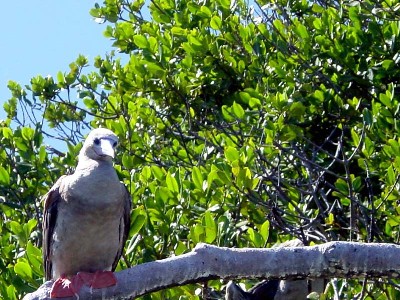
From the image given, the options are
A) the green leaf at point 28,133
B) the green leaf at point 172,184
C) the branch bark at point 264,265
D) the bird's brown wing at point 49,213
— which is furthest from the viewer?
the green leaf at point 28,133

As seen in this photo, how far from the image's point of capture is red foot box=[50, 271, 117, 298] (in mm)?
3877

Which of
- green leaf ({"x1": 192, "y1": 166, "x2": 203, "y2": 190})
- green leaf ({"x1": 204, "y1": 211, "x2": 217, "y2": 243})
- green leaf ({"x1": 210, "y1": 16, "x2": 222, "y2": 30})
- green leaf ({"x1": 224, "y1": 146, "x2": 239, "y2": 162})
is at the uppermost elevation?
green leaf ({"x1": 210, "y1": 16, "x2": 222, "y2": 30})

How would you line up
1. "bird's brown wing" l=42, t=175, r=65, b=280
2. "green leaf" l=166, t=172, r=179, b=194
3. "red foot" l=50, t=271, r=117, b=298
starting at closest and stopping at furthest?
"red foot" l=50, t=271, r=117, b=298, "bird's brown wing" l=42, t=175, r=65, b=280, "green leaf" l=166, t=172, r=179, b=194

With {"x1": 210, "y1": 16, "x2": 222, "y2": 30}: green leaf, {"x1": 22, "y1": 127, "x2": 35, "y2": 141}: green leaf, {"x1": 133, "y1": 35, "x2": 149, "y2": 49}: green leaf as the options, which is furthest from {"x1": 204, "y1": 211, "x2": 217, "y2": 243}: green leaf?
{"x1": 210, "y1": 16, "x2": 222, "y2": 30}: green leaf

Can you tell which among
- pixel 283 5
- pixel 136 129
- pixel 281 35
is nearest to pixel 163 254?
pixel 136 129

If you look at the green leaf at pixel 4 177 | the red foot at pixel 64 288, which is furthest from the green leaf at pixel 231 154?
the green leaf at pixel 4 177

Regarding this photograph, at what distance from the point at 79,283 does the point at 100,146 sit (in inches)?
35.7

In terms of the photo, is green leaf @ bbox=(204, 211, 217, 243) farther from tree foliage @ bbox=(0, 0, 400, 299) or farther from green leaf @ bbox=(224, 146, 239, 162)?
green leaf @ bbox=(224, 146, 239, 162)

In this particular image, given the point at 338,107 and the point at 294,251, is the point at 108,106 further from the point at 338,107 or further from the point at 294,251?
the point at 294,251

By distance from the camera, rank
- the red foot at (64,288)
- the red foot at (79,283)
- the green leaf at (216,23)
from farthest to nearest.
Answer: the green leaf at (216,23) → the red foot at (64,288) → the red foot at (79,283)

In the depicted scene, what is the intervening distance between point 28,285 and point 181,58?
10.0 feet

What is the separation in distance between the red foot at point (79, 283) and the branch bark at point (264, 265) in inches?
6.7

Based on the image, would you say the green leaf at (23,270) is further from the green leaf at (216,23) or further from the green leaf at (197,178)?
the green leaf at (216,23)

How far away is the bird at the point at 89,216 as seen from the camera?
4988 mm
